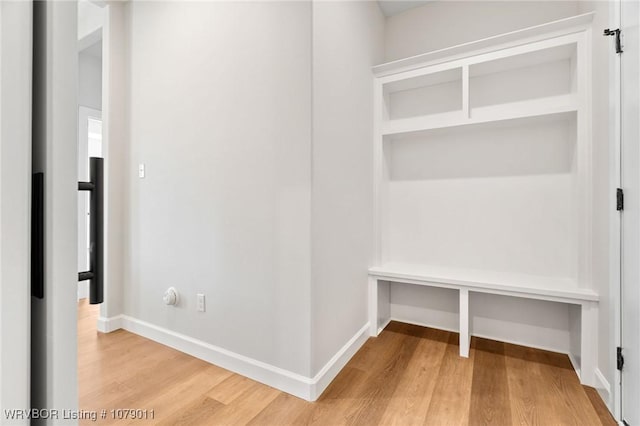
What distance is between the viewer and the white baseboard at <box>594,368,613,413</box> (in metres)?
1.54

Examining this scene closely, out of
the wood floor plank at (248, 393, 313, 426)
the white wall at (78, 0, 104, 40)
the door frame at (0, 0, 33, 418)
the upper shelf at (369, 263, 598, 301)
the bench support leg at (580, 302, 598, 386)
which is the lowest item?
the wood floor plank at (248, 393, 313, 426)

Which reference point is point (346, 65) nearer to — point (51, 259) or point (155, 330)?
point (51, 259)

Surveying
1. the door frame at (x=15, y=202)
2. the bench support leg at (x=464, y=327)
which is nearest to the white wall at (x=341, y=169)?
the bench support leg at (x=464, y=327)

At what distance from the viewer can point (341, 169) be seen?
1981 millimetres

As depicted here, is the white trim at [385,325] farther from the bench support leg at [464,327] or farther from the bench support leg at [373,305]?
the bench support leg at [464,327]

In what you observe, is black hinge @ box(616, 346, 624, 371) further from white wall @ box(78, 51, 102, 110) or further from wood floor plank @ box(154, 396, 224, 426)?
white wall @ box(78, 51, 102, 110)

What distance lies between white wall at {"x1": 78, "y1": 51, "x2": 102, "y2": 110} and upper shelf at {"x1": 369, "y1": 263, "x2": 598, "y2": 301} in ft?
11.9

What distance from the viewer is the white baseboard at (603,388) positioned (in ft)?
5.04

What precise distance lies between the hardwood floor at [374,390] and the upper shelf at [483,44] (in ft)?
6.89

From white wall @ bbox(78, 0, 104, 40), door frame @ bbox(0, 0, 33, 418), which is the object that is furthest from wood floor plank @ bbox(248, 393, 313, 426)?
white wall @ bbox(78, 0, 104, 40)

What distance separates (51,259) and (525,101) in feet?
8.87

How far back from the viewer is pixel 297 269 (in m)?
1.68

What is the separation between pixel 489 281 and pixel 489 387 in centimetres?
65

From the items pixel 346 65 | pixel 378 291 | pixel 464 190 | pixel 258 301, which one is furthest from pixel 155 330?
pixel 464 190
